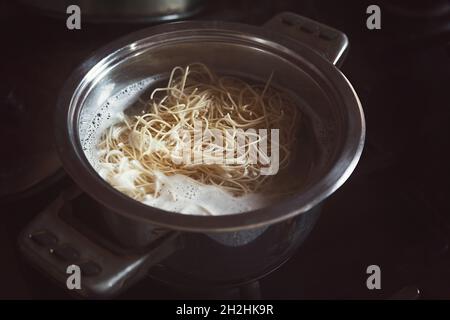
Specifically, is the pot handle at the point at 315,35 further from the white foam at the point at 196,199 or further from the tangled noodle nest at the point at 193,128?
the white foam at the point at 196,199

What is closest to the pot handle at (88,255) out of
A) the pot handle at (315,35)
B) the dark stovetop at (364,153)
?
the dark stovetop at (364,153)

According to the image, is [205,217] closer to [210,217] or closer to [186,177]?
[210,217]

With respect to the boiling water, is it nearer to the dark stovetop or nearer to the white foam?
the white foam

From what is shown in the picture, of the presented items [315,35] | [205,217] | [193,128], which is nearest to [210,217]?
[205,217]

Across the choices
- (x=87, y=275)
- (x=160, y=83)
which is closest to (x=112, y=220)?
(x=87, y=275)

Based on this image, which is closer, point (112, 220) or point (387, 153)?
point (112, 220)

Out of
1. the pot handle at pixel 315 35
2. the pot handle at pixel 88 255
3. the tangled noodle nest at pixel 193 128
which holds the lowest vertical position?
the pot handle at pixel 88 255

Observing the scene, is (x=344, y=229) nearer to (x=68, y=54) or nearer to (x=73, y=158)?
(x=73, y=158)
